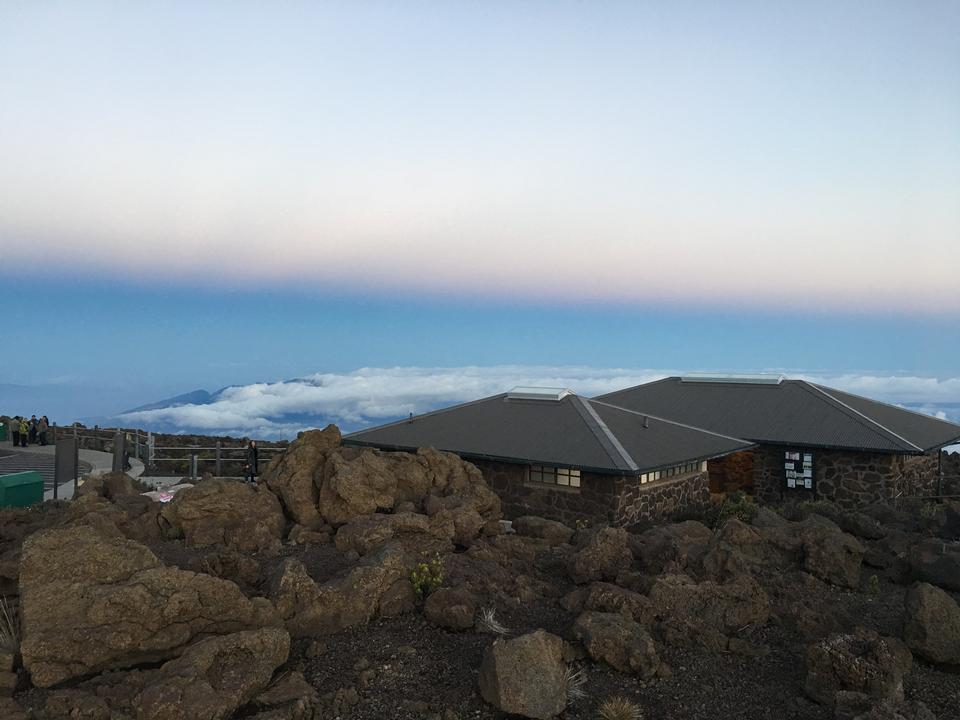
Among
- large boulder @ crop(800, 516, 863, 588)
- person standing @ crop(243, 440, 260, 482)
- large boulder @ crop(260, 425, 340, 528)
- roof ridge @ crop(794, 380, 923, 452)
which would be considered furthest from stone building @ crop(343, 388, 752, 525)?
large boulder @ crop(260, 425, 340, 528)

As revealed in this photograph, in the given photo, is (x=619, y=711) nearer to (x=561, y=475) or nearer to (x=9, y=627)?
(x=9, y=627)

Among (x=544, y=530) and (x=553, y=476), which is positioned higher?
(x=553, y=476)

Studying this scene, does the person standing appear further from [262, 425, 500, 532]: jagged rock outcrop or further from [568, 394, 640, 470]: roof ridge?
[262, 425, 500, 532]: jagged rock outcrop

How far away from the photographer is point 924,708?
24.8 ft

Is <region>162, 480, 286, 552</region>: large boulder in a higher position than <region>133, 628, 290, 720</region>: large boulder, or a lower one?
higher

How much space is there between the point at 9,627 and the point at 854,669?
9720 millimetres

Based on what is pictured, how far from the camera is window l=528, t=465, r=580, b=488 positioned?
19141mm

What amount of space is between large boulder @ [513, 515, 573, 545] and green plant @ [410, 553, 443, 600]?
141 inches

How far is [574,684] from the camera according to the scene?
26.9 ft

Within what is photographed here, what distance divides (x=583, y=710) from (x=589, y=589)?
7.62 ft

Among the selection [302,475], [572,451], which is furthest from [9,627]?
[572,451]

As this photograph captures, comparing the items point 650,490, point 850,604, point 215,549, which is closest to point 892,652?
point 850,604

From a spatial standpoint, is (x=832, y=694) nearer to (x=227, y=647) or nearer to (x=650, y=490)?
(x=227, y=647)

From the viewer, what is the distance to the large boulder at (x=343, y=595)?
9.02m
